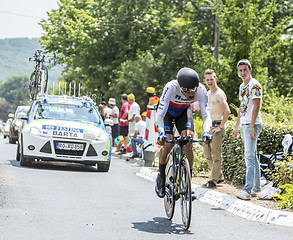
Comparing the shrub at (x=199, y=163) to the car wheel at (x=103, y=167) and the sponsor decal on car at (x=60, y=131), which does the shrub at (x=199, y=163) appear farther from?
the sponsor decal on car at (x=60, y=131)

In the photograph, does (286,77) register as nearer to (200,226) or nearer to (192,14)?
(192,14)

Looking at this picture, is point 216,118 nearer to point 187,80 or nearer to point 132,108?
point 187,80

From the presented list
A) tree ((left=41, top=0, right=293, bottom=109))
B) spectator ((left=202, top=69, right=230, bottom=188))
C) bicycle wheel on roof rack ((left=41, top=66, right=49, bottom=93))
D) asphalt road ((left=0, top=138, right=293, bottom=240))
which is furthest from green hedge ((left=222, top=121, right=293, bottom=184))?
tree ((left=41, top=0, right=293, bottom=109))

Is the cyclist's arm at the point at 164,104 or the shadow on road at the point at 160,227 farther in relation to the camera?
the cyclist's arm at the point at 164,104

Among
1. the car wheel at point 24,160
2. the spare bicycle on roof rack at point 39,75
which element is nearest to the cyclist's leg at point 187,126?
the car wheel at point 24,160

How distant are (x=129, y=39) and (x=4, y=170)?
81.3ft

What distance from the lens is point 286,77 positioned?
32.1 metres

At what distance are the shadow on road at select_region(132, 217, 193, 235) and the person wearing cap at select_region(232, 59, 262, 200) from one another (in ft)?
6.64

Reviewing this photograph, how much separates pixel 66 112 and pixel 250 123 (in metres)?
6.39

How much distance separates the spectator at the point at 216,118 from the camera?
993 cm

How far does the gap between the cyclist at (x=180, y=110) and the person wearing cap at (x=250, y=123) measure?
1497mm

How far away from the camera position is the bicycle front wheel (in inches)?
282

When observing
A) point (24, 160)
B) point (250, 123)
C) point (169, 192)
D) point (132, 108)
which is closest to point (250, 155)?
point (250, 123)

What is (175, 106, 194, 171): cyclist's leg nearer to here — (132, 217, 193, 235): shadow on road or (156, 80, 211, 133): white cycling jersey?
(156, 80, 211, 133): white cycling jersey
